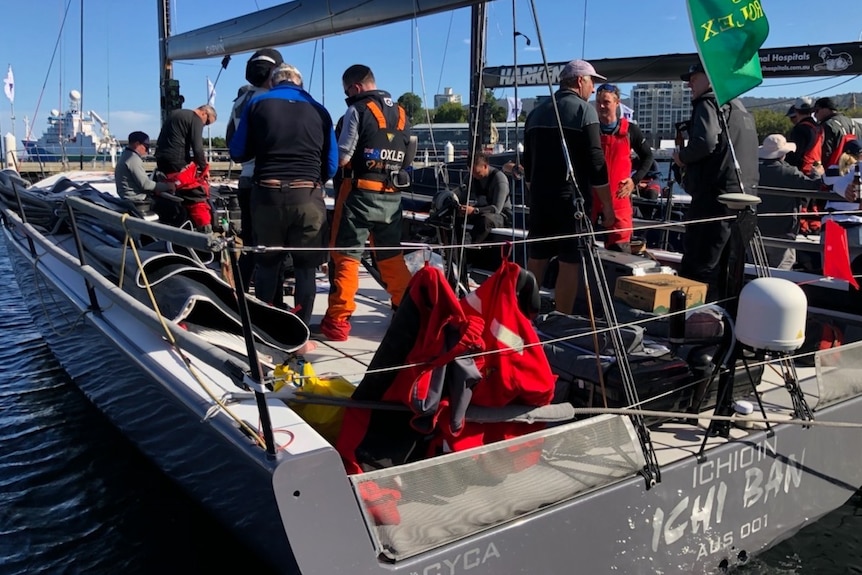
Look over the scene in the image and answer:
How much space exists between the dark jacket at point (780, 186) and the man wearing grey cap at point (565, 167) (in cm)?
309

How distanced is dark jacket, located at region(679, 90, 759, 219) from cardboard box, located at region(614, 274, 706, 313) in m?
0.62

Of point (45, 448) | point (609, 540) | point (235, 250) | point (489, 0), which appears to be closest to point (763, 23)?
point (489, 0)

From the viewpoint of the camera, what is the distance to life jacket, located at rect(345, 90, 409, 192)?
4059mm

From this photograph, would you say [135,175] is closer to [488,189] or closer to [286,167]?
[286,167]

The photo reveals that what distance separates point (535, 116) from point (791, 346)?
2.05 meters

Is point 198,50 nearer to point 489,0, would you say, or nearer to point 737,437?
point 489,0

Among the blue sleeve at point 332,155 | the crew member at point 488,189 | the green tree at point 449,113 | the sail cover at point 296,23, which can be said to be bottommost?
the crew member at point 488,189

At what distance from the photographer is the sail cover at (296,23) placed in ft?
14.2

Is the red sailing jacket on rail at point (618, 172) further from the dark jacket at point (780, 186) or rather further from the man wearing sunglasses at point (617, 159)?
the dark jacket at point (780, 186)

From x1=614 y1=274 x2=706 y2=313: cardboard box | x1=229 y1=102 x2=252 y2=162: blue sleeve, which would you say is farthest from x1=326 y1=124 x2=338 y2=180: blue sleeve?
x1=614 y1=274 x2=706 y2=313: cardboard box

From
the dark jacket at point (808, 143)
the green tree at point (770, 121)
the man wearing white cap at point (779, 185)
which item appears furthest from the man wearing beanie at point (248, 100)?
the green tree at point (770, 121)

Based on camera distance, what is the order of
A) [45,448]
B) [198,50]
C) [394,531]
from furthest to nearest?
[198,50] < [45,448] < [394,531]

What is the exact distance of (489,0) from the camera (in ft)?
11.2

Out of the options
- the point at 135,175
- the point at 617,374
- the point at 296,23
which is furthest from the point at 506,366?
the point at 135,175
